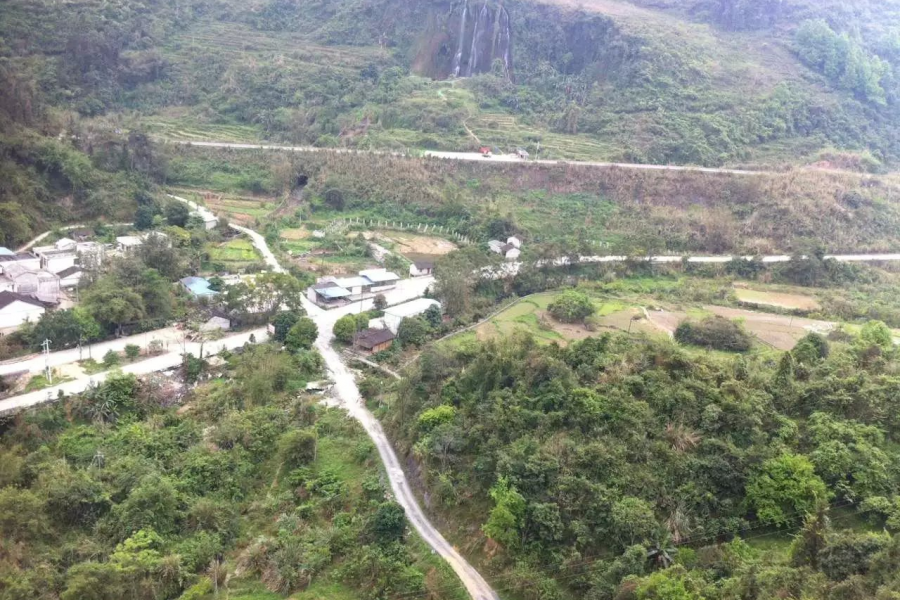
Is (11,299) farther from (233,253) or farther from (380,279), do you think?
(380,279)

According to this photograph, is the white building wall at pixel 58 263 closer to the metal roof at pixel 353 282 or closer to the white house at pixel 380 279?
the metal roof at pixel 353 282

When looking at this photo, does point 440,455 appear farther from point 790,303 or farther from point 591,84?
point 591,84

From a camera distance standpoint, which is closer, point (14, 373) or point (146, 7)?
point (14, 373)

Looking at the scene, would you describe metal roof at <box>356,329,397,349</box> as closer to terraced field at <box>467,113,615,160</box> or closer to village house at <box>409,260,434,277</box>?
village house at <box>409,260,434,277</box>

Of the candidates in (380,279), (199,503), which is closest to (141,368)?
(199,503)

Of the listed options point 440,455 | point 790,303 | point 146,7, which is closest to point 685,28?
point 790,303

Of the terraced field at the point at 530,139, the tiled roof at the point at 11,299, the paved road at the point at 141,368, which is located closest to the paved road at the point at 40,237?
the tiled roof at the point at 11,299
